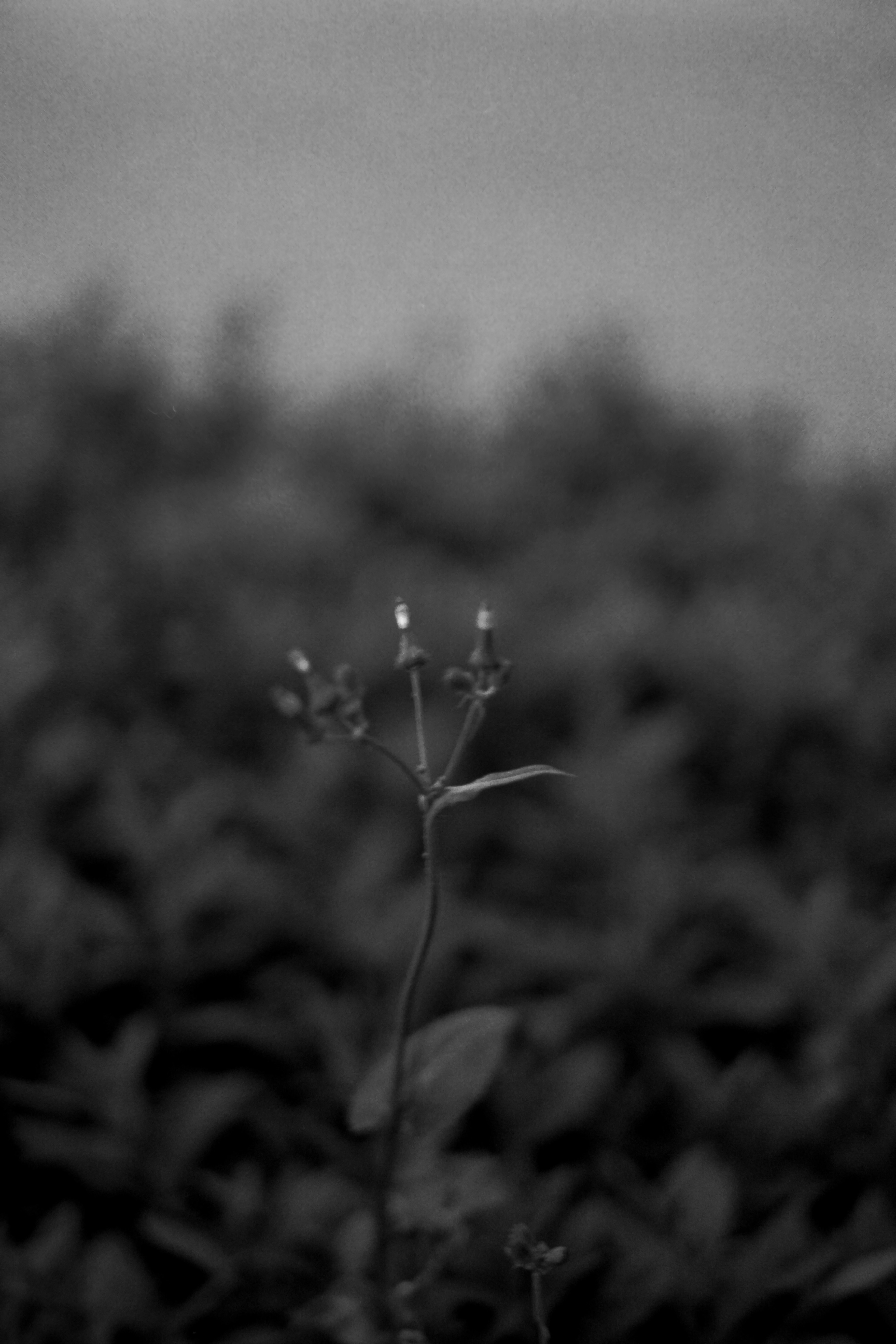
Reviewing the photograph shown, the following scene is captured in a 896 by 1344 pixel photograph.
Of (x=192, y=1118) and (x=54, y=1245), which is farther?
(x=192, y=1118)

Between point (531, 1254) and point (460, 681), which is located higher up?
point (460, 681)

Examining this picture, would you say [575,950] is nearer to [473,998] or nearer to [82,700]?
[473,998]

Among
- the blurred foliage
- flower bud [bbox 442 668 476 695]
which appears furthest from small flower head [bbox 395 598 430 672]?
the blurred foliage

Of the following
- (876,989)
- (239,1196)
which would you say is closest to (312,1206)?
(239,1196)

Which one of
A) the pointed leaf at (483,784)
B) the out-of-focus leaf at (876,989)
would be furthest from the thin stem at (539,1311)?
the out-of-focus leaf at (876,989)

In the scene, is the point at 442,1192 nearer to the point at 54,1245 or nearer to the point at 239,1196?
the point at 239,1196

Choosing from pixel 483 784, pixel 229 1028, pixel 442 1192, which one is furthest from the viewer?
pixel 229 1028

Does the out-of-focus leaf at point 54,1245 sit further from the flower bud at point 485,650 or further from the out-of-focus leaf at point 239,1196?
the flower bud at point 485,650
